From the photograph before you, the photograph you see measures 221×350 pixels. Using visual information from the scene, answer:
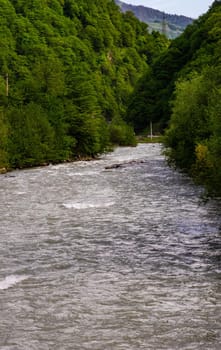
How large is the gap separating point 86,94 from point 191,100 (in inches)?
1279

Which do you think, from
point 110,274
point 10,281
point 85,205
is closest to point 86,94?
A: point 85,205

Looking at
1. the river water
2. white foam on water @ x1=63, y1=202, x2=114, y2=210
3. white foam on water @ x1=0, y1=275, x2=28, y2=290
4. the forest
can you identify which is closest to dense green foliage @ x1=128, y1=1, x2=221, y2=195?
the forest

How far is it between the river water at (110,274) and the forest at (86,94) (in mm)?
3185

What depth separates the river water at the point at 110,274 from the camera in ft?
37.2

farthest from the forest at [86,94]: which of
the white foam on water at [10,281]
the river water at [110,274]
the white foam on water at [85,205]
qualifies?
the white foam on water at [10,281]

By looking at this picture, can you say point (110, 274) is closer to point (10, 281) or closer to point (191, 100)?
point (10, 281)

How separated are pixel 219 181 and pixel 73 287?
8799mm

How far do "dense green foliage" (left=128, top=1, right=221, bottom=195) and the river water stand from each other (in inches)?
118

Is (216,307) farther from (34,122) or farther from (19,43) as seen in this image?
(19,43)

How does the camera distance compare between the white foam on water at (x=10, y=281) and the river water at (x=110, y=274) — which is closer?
the river water at (x=110, y=274)

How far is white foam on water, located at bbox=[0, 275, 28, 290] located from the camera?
14508 millimetres

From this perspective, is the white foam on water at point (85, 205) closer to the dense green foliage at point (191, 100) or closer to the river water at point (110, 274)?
the river water at point (110, 274)

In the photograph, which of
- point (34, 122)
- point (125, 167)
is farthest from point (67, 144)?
point (125, 167)

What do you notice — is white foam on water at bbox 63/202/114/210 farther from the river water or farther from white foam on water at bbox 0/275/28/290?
white foam on water at bbox 0/275/28/290
